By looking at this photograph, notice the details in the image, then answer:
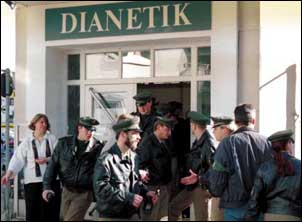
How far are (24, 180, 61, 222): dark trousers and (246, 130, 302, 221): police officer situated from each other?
2.89m

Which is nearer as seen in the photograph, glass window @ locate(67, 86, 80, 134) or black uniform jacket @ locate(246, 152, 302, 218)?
black uniform jacket @ locate(246, 152, 302, 218)

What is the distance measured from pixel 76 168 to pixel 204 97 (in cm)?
230

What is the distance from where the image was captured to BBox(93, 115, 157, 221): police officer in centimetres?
400

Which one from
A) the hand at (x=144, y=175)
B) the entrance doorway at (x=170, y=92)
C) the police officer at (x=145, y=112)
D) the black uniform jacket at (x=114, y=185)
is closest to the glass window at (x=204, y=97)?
the entrance doorway at (x=170, y=92)

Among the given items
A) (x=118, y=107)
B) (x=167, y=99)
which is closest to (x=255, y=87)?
(x=167, y=99)

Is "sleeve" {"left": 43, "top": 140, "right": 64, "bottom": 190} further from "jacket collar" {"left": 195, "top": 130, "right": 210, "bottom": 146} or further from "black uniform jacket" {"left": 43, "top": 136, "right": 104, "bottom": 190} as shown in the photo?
"jacket collar" {"left": 195, "top": 130, "right": 210, "bottom": 146}

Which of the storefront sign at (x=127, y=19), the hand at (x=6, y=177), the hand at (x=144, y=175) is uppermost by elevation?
the storefront sign at (x=127, y=19)

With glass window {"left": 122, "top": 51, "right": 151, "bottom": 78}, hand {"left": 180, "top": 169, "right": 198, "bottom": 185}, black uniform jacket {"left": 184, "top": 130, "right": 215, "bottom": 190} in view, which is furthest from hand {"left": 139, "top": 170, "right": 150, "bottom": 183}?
glass window {"left": 122, "top": 51, "right": 151, "bottom": 78}

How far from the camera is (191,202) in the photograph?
6016 mm

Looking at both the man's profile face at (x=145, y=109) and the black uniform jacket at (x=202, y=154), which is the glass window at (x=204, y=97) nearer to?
the man's profile face at (x=145, y=109)

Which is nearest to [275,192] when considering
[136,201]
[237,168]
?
[237,168]

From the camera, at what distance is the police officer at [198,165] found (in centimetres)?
544

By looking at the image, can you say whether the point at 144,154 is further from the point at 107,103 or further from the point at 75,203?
the point at 107,103

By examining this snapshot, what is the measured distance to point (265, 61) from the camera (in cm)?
654
